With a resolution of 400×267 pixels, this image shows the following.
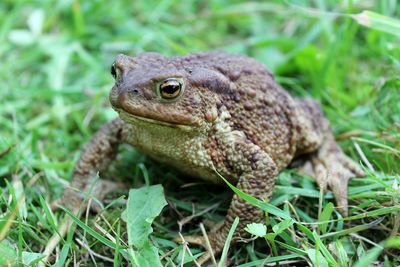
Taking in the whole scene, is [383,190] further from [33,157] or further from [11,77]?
[11,77]

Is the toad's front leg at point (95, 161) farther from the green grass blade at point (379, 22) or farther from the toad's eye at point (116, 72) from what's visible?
the green grass blade at point (379, 22)

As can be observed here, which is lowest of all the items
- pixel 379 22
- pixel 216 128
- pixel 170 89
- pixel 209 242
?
pixel 209 242

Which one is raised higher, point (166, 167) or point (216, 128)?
point (216, 128)

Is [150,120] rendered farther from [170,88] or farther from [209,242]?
[209,242]

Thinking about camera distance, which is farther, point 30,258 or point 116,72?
point 116,72

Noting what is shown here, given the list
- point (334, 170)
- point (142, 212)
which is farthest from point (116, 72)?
point (334, 170)

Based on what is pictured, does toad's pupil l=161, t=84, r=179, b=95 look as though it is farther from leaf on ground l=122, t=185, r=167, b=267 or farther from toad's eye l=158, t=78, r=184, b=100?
leaf on ground l=122, t=185, r=167, b=267

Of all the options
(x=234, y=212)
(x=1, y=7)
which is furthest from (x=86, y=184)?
(x=1, y=7)
